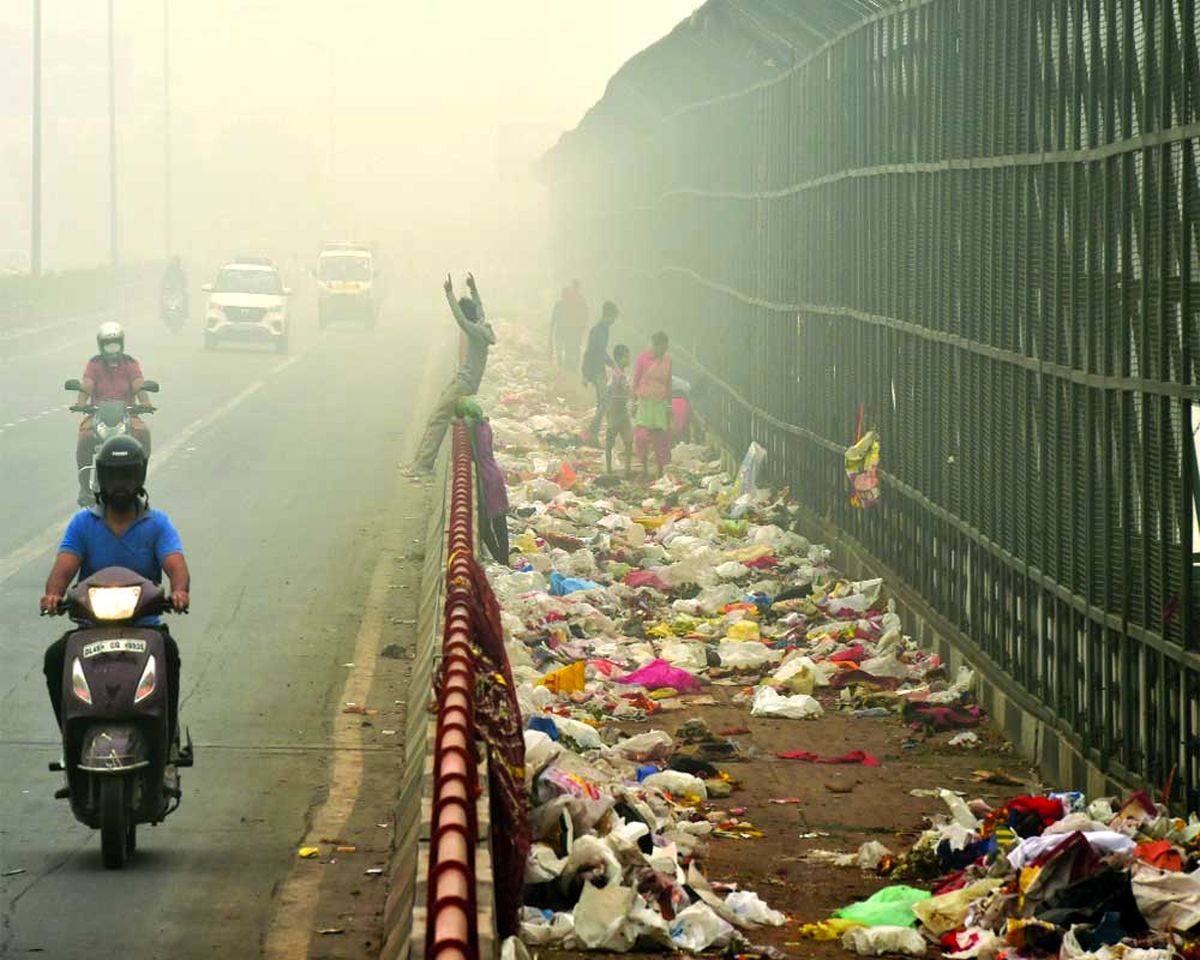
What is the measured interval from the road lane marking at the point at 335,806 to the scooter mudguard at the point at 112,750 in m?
0.73

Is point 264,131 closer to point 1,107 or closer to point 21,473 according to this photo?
point 1,107

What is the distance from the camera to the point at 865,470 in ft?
49.6

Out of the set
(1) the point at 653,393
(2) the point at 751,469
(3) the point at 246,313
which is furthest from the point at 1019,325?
(3) the point at 246,313

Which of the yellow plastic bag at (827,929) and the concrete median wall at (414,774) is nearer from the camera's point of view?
the concrete median wall at (414,774)

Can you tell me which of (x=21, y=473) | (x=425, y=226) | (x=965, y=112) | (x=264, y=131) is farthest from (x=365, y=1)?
(x=965, y=112)

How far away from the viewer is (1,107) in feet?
489

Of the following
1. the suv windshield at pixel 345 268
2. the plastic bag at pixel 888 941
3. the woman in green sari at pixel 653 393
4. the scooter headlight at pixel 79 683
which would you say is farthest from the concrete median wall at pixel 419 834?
the suv windshield at pixel 345 268

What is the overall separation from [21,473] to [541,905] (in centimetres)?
1739

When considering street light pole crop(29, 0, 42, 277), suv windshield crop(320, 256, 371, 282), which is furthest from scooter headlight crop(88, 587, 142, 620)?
suv windshield crop(320, 256, 371, 282)

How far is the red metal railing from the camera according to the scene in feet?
13.7

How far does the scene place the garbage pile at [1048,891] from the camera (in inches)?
272

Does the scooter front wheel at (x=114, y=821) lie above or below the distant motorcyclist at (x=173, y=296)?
below

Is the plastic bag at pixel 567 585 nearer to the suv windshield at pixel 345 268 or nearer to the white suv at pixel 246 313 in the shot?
the white suv at pixel 246 313

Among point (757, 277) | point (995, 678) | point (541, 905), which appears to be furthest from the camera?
point (757, 277)
